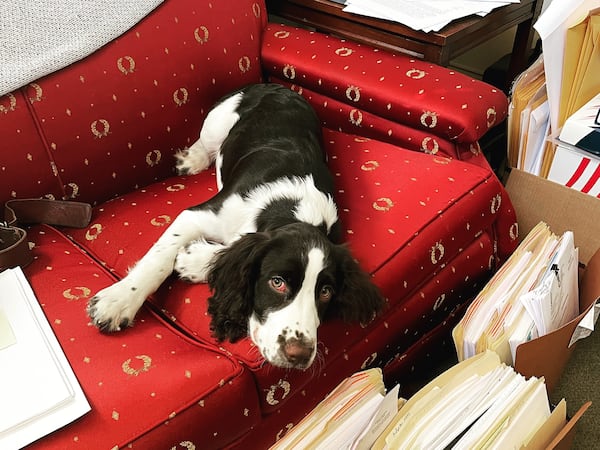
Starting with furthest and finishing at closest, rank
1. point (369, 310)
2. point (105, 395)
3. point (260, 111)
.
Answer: point (260, 111)
point (369, 310)
point (105, 395)

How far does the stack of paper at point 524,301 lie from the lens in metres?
1.53

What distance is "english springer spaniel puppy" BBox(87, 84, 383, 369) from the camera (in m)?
1.25

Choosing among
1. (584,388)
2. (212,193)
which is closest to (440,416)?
(584,388)

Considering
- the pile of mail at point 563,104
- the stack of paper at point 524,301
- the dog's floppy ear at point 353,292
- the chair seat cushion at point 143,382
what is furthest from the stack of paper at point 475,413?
the pile of mail at point 563,104

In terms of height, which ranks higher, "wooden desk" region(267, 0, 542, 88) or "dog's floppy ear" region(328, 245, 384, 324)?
"wooden desk" region(267, 0, 542, 88)

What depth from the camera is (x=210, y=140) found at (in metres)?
1.88

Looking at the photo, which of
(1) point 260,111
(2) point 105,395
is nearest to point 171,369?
(2) point 105,395

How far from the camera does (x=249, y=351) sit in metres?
1.28

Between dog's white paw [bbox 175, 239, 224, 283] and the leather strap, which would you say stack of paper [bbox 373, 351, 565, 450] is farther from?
the leather strap

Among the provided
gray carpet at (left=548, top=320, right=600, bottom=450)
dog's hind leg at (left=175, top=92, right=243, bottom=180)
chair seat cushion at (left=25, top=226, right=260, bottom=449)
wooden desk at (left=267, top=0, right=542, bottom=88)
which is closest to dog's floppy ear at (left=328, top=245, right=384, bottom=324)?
chair seat cushion at (left=25, top=226, right=260, bottom=449)

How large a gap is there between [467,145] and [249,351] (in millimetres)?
987

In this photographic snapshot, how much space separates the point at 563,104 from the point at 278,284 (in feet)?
4.36

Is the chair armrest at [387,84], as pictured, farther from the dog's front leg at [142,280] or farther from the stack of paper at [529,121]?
the dog's front leg at [142,280]

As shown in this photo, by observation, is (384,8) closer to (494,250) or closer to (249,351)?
(494,250)
